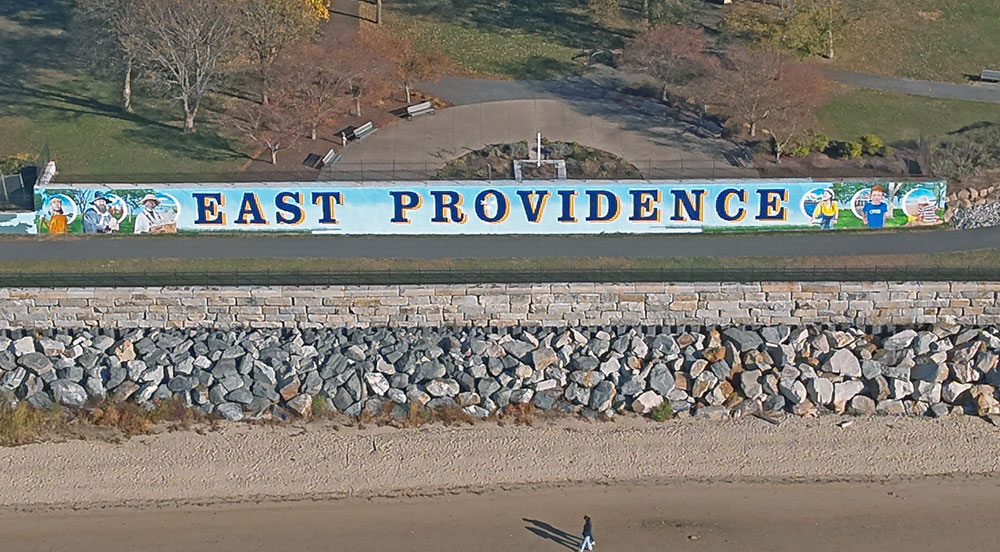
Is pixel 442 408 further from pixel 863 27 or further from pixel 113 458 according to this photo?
pixel 863 27

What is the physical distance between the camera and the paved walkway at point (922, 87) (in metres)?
57.5

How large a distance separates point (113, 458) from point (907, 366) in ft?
85.9

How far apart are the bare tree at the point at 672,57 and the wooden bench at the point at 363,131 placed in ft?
41.3

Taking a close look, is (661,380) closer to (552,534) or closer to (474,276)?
(474,276)

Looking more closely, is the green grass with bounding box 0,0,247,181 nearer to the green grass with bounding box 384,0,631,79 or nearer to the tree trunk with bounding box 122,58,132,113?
the tree trunk with bounding box 122,58,132,113

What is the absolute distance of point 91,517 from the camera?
36.8 metres

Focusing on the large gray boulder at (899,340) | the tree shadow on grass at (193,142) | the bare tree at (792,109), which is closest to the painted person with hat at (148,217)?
the tree shadow on grass at (193,142)

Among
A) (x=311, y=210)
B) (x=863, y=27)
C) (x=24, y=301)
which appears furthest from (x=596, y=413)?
(x=863, y=27)

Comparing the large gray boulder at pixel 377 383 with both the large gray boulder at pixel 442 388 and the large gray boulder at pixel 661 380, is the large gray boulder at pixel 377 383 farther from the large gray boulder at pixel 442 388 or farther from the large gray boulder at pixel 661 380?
the large gray boulder at pixel 661 380

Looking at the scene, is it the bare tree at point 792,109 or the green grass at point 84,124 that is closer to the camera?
the green grass at point 84,124

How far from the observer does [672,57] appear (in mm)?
55375

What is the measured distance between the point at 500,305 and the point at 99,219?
1579 centimetres

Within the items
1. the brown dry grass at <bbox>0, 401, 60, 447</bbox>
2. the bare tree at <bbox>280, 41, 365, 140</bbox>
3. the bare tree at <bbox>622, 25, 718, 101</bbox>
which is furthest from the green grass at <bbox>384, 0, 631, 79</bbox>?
the brown dry grass at <bbox>0, 401, 60, 447</bbox>

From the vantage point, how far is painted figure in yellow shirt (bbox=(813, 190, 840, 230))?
47.2m
